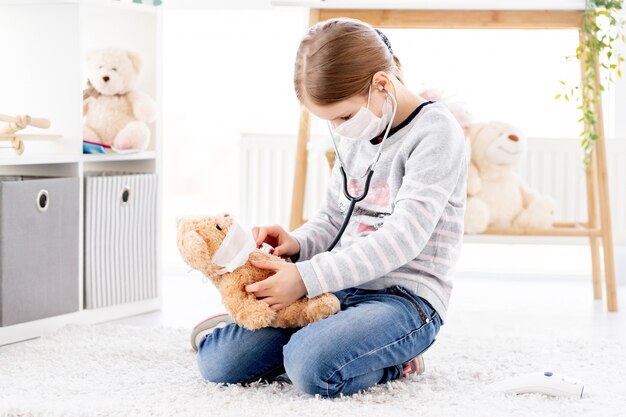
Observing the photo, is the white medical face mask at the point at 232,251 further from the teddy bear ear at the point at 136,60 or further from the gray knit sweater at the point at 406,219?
the teddy bear ear at the point at 136,60

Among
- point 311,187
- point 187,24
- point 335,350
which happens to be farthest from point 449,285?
point 187,24

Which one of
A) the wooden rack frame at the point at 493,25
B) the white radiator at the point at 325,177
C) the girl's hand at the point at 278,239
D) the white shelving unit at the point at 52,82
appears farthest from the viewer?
the white radiator at the point at 325,177

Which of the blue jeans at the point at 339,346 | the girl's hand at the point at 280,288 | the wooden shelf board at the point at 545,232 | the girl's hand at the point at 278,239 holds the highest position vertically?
the girl's hand at the point at 278,239

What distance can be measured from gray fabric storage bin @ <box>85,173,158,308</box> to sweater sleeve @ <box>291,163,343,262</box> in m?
0.64

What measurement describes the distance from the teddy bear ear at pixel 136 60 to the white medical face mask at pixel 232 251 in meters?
0.94

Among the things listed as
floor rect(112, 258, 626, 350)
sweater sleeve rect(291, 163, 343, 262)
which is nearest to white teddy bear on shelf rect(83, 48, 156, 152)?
floor rect(112, 258, 626, 350)

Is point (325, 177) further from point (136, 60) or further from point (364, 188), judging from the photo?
point (364, 188)

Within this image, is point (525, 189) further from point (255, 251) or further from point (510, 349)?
point (255, 251)

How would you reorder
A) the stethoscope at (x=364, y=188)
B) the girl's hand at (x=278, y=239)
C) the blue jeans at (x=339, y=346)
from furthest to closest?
the girl's hand at (x=278, y=239) → the stethoscope at (x=364, y=188) → the blue jeans at (x=339, y=346)

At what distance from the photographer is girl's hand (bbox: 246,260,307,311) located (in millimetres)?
1347

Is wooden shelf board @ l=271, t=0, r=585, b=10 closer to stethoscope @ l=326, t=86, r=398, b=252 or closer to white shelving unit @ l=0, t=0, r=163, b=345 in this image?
white shelving unit @ l=0, t=0, r=163, b=345

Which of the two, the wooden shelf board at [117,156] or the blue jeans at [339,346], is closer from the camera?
the blue jeans at [339,346]

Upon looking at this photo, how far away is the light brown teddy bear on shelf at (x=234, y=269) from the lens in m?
1.34

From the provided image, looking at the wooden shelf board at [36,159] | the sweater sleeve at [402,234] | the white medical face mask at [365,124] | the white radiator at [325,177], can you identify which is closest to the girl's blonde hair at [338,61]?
the white medical face mask at [365,124]
